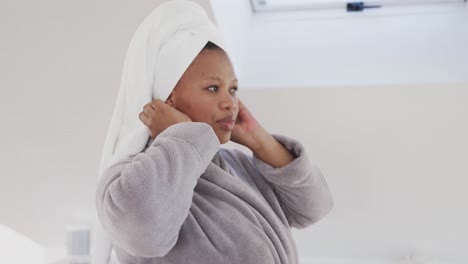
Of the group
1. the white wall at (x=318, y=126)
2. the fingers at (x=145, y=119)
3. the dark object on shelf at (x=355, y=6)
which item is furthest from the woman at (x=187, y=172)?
the dark object on shelf at (x=355, y=6)

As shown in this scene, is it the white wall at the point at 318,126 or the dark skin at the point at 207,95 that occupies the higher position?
the dark skin at the point at 207,95

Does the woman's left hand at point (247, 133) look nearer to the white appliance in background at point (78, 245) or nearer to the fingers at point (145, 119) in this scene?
the fingers at point (145, 119)

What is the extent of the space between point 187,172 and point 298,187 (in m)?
0.36

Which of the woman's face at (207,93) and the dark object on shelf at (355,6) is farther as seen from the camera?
the dark object on shelf at (355,6)

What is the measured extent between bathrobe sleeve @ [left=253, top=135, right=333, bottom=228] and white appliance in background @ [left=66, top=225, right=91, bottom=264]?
741mm

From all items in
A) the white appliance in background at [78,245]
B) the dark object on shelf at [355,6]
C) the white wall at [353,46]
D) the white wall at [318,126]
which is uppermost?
the dark object on shelf at [355,6]

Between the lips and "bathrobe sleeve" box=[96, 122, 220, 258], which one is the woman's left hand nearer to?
the lips

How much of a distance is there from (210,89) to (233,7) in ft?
1.92

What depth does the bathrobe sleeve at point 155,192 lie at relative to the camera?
95cm

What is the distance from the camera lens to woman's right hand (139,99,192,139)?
1071 mm

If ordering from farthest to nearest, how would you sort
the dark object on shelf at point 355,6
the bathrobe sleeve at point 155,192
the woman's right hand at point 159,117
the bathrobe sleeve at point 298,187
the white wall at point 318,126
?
the dark object on shelf at point 355,6 → the white wall at point 318,126 → the bathrobe sleeve at point 298,187 → the woman's right hand at point 159,117 → the bathrobe sleeve at point 155,192

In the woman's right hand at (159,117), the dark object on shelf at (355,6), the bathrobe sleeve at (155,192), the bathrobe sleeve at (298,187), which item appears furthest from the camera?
the dark object on shelf at (355,6)

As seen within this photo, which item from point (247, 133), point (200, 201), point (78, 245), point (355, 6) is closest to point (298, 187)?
point (247, 133)

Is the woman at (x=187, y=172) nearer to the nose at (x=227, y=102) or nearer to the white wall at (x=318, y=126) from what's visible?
the nose at (x=227, y=102)
